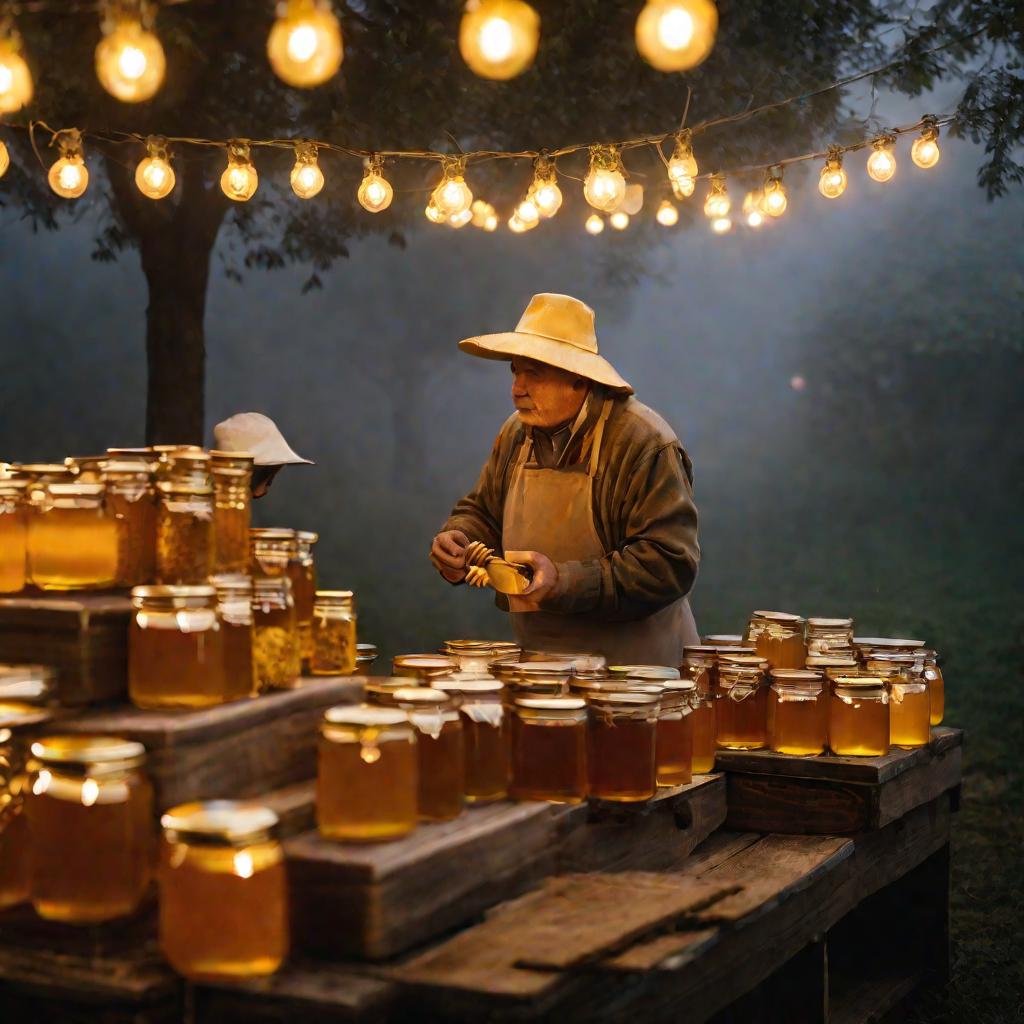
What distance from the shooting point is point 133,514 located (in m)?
2.24

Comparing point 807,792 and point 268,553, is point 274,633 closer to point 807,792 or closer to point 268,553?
point 268,553

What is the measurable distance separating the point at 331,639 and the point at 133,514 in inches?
17.0

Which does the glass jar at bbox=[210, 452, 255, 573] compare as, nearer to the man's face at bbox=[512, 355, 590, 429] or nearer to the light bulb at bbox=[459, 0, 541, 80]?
the light bulb at bbox=[459, 0, 541, 80]

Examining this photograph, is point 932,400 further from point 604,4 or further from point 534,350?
point 534,350

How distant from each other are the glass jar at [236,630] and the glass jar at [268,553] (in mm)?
229

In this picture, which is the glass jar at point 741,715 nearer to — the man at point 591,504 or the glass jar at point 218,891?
the man at point 591,504

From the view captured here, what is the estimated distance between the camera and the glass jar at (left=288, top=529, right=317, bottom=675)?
95.5 inches

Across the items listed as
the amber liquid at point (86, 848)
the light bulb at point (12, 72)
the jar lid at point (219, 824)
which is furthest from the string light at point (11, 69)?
the jar lid at point (219, 824)

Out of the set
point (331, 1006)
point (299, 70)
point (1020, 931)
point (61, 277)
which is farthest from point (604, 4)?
point (61, 277)

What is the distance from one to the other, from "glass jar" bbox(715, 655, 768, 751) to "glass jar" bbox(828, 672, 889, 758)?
6.9 inches

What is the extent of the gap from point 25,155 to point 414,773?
30.0 ft

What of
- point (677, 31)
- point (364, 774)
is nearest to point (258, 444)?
point (677, 31)

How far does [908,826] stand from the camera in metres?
3.60

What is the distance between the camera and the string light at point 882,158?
5.42 meters
